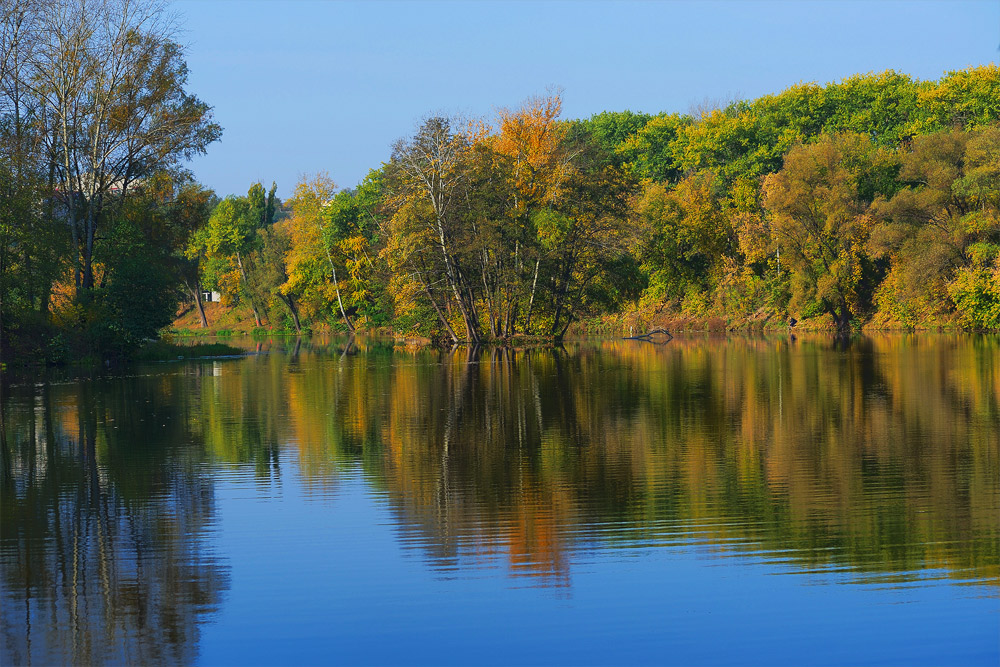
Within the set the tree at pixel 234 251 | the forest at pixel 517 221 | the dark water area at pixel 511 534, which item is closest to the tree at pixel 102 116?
the forest at pixel 517 221

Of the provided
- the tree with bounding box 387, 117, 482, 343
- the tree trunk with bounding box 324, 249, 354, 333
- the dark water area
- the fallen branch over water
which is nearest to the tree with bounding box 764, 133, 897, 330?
the fallen branch over water

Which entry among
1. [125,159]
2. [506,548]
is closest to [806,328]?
[125,159]

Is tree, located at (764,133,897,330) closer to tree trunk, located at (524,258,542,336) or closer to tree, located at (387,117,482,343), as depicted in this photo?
tree trunk, located at (524,258,542,336)

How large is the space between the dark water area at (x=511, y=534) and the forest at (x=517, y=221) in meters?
23.5

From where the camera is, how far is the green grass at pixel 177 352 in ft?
165

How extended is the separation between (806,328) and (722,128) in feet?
65.6

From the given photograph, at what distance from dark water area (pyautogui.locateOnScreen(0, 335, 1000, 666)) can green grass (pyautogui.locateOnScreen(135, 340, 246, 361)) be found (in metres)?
26.5

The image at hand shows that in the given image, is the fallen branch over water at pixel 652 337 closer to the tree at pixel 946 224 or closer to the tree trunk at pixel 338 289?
the tree at pixel 946 224

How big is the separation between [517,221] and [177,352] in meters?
18.9

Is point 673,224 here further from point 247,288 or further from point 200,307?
point 200,307

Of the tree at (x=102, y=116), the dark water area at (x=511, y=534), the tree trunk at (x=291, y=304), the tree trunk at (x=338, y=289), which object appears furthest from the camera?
the tree trunk at (x=291, y=304)

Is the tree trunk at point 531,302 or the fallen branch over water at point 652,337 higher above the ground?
the tree trunk at point 531,302

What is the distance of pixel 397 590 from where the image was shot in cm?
897

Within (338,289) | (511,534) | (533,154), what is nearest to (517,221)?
(533,154)
